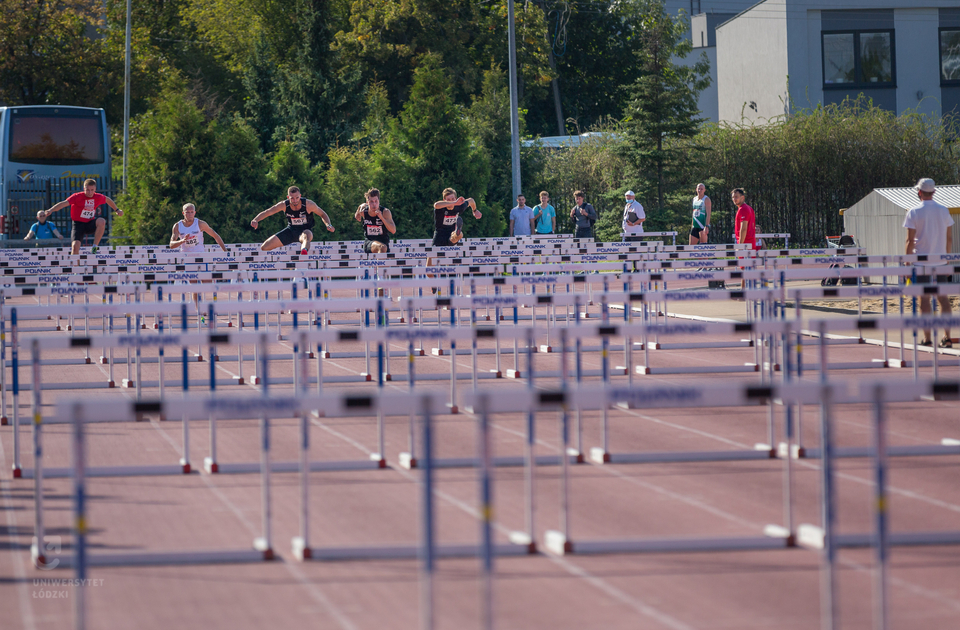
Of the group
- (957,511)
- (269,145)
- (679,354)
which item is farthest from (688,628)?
(269,145)

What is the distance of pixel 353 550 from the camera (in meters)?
6.40

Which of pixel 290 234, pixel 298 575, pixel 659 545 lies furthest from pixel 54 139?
pixel 659 545

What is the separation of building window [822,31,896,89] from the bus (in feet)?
77.7

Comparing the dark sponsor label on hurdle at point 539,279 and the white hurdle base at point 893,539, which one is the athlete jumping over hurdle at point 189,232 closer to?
the dark sponsor label on hurdle at point 539,279

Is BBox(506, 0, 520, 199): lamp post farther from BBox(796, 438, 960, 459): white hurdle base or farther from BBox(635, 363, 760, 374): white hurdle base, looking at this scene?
BBox(796, 438, 960, 459): white hurdle base

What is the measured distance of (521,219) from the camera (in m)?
32.1

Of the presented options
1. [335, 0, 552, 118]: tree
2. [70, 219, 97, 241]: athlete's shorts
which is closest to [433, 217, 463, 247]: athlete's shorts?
[70, 219, 97, 241]: athlete's shorts

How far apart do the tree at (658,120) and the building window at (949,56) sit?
1122 cm

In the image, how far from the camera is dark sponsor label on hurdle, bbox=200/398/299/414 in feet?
17.4

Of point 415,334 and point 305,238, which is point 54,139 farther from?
point 415,334

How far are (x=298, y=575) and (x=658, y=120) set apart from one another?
29.7 meters

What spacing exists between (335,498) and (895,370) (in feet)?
25.6

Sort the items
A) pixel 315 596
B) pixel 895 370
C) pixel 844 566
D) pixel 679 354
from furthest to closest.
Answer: pixel 679 354 < pixel 895 370 < pixel 844 566 < pixel 315 596

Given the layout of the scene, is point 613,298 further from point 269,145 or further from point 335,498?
point 269,145
